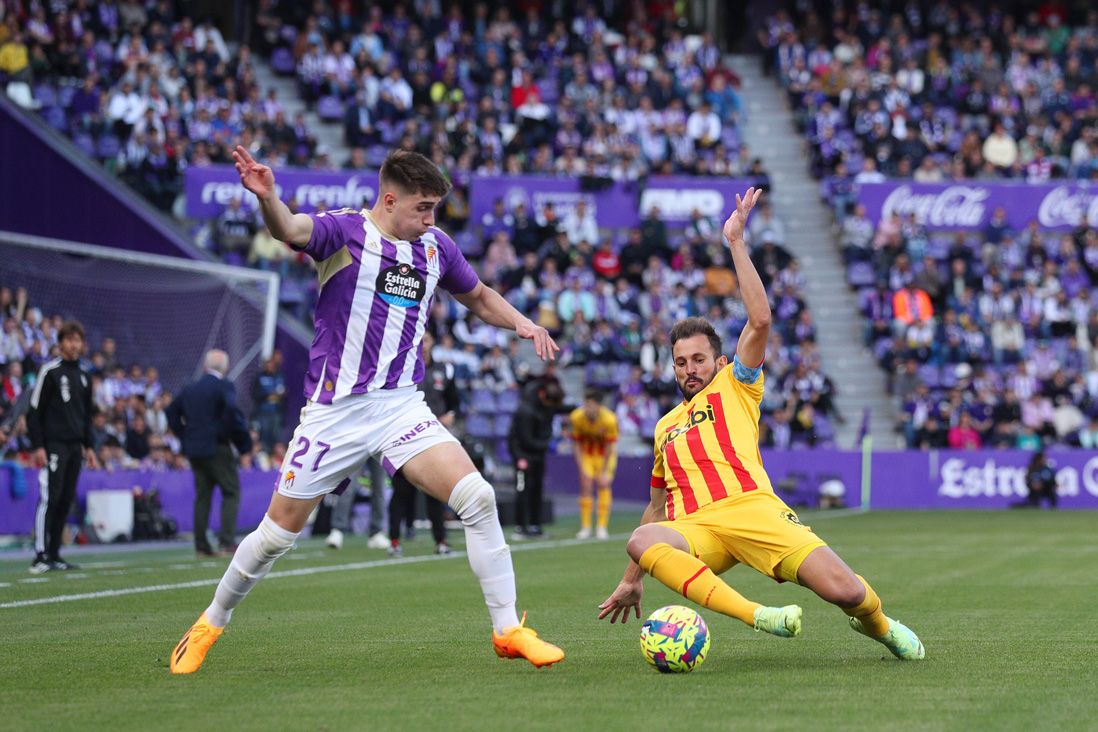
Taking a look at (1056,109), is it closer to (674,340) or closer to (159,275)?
(159,275)

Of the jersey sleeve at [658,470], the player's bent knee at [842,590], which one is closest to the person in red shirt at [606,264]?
the jersey sleeve at [658,470]

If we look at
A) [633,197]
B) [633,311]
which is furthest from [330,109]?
[633,311]

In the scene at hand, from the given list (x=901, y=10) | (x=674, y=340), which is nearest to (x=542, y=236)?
(x=901, y=10)

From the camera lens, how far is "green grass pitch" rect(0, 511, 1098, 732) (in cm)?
595

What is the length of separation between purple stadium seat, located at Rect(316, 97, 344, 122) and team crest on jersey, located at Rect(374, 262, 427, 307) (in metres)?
26.4

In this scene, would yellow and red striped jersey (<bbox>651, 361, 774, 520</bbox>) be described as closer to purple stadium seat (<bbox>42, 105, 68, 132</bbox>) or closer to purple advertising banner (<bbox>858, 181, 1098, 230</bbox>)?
purple stadium seat (<bbox>42, 105, 68, 132</bbox>)

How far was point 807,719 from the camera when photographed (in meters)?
5.82

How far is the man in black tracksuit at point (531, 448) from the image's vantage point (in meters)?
20.1

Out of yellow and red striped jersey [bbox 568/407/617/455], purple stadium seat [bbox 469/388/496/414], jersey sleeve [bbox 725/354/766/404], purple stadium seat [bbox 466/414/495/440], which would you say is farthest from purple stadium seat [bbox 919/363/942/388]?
jersey sleeve [bbox 725/354/766/404]

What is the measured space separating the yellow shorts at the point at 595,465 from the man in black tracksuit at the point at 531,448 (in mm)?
655

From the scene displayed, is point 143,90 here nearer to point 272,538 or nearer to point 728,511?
point 272,538

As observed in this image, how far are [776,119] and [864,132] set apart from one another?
297 centimetres

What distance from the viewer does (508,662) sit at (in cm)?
762

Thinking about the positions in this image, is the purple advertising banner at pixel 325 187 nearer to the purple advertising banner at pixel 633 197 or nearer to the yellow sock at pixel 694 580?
the purple advertising banner at pixel 633 197
